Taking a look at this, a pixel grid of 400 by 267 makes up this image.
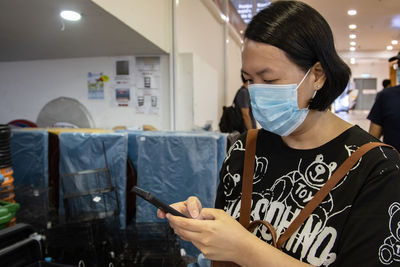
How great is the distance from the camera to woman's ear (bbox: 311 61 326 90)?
0.73 m

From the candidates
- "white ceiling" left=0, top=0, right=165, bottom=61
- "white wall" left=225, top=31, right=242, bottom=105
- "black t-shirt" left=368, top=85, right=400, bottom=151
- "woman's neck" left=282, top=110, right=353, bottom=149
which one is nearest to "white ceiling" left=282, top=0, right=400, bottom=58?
"white wall" left=225, top=31, right=242, bottom=105

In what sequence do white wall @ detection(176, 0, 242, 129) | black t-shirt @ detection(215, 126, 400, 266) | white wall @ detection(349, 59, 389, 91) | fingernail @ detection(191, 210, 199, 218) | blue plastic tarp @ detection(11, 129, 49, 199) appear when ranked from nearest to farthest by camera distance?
black t-shirt @ detection(215, 126, 400, 266)
fingernail @ detection(191, 210, 199, 218)
blue plastic tarp @ detection(11, 129, 49, 199)
white wall @ detection(176, 0, 242, 129)
white wall @ detection(349, 59, 389, 91)

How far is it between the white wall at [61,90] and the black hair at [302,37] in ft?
8.56

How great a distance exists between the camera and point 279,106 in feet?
2.56

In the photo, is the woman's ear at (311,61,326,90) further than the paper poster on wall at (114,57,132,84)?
No

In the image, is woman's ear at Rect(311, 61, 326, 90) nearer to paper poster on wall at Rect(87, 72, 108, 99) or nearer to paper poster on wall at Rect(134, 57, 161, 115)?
paper poster on wall at Rect(134, 57, 161, 115)

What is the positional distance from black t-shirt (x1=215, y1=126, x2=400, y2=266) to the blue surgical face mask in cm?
6

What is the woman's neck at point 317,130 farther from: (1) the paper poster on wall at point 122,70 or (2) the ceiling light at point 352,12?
(2) the ceiling light at point 352,12

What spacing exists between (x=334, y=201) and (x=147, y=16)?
2352 mm

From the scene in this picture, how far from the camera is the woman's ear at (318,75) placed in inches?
28.6

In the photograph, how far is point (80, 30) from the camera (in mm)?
2324

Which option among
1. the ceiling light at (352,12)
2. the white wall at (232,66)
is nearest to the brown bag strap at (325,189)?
the white wall at (232,66)

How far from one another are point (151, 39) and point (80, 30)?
61 centimetres

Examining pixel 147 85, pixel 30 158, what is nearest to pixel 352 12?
pixel 147 85
